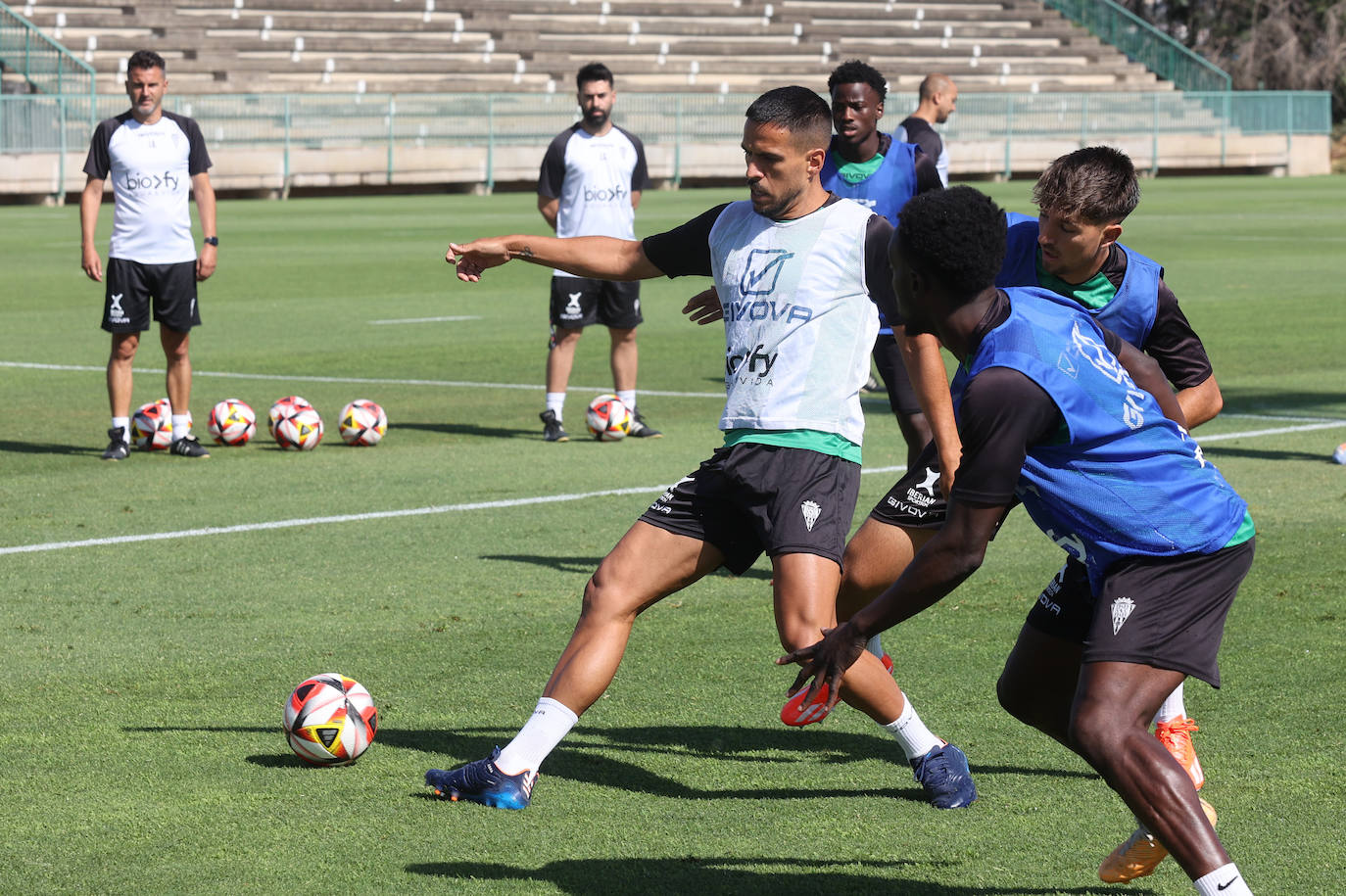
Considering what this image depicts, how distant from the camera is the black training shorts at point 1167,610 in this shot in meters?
4.21

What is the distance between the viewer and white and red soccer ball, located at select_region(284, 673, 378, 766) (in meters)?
5.81

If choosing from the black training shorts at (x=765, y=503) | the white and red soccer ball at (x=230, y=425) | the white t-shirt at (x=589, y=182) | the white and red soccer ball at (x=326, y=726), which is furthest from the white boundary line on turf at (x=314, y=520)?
the black training shorts at (x=765, y=503)

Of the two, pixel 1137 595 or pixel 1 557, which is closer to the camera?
pixel 1137 595

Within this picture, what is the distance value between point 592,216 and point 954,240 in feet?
30.0

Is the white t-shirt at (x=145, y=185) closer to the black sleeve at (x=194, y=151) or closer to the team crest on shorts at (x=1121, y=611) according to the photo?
the black sleeve at (x=194, y=151)

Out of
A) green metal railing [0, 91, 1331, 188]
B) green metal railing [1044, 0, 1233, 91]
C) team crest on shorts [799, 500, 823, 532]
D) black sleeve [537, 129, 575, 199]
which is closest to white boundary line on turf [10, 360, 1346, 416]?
black sleeve [537, 129, 575, 199]

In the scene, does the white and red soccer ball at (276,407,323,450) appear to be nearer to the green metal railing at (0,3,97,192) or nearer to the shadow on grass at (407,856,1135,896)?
the shadow on grass at (407,856,1135,896)

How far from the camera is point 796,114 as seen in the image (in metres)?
5.46

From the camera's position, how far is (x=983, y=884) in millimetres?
4820

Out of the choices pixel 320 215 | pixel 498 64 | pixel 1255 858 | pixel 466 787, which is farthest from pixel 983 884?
pixel 498 64

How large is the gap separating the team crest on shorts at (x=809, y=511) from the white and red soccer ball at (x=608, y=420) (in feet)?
23.8

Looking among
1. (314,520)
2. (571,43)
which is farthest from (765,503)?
(571,43)

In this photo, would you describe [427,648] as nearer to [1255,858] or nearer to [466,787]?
[466,787]

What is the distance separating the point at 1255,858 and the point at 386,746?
2619 mm
